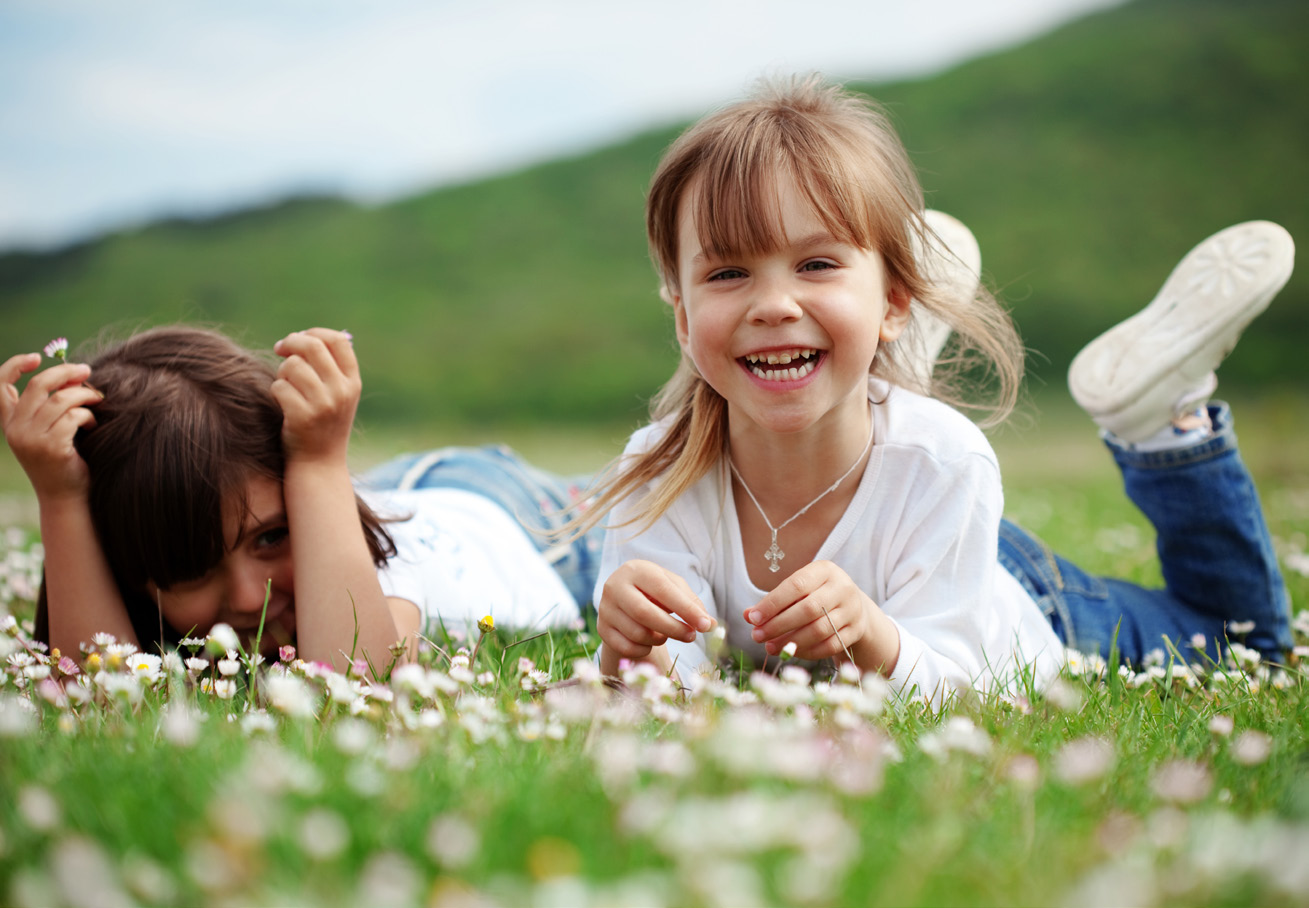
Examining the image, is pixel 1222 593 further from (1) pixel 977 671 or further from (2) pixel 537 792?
(2) pixel 537 792

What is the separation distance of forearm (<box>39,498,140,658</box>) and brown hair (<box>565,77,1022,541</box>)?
1.41 m

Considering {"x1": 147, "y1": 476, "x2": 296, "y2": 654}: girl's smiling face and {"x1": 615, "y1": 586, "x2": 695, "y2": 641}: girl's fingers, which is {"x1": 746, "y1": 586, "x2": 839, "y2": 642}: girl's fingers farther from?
{"x1": 147, "y1": 476, "x2": 296, "y2": 654}: girl's smiling face

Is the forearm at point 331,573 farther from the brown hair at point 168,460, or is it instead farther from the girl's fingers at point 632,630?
the girl's fingers at point 632,630

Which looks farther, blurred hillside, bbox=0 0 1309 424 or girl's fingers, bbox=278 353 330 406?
blurred hillside, bbox=0 0 1309 424

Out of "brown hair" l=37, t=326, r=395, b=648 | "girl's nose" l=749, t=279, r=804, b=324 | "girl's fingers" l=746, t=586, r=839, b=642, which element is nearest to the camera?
"girl's fingers" l=746, t=586, r=839, b=642

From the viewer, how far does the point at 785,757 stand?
128 centimetres

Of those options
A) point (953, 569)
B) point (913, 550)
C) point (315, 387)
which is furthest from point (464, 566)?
point (953, 569)

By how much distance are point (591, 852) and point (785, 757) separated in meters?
0.27

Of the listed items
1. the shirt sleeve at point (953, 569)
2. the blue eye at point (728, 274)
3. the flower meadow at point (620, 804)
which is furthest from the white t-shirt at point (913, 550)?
the blue eye at point (728, 274)

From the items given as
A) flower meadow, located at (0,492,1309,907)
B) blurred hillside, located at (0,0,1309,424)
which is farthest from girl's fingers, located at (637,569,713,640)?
blurred hillside, located at (0,0,1309,424)

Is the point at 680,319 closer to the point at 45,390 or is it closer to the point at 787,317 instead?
the point at 787,317

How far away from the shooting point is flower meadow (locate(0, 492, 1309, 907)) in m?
1.17

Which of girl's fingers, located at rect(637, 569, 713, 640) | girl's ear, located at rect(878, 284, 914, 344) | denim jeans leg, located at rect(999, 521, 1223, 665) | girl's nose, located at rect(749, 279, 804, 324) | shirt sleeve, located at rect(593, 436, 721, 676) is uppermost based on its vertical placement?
girl's nose, located at rect(749, 279, 804, 324)

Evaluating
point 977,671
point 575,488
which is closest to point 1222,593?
point 977,671
